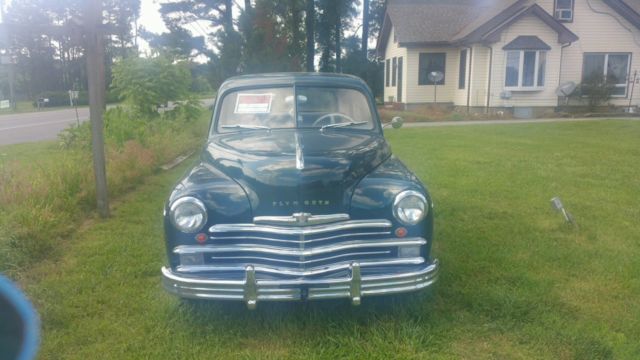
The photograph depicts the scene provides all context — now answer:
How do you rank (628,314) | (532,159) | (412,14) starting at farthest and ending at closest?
1. (412,14)
2. (532,159)
3. (628,314)

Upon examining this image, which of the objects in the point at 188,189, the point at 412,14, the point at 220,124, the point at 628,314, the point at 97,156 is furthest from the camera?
the point at 412,14

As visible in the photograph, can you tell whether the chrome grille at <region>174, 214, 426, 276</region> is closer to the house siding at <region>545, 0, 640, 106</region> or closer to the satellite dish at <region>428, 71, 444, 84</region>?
the satellite dish at <region>428, 71, 444, 84</region>

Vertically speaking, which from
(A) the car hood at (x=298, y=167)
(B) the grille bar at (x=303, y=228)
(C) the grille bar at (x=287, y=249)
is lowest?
(C) the grille bar at (x=287, y=249)

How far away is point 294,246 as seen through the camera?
3.48m

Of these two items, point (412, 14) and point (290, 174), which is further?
point (412, 14)

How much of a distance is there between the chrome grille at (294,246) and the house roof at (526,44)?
19.3 m

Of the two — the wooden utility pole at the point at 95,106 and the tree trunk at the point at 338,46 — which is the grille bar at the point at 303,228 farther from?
the tree trunk at the point at 338,46

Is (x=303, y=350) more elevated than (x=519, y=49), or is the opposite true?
(x=519, y=49)

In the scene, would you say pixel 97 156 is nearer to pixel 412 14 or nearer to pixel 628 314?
pixel 628 314

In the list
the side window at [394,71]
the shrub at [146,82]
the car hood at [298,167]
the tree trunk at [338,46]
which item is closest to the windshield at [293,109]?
the car hood at [298,167]

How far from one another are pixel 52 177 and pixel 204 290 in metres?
4.05

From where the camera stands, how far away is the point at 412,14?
25188mm

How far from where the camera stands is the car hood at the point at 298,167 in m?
3.58

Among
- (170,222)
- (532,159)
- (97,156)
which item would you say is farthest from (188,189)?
(532,159)
